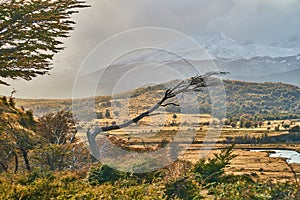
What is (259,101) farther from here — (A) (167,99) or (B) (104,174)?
(B) (104,174)

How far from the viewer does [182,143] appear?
27.0 feet

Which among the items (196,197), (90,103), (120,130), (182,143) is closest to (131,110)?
(120,130)

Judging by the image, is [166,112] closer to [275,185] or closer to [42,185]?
[275,185]

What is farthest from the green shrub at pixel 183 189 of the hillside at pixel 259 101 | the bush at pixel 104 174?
the hillside at pixel 259 101

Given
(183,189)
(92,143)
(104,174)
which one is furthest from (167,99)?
(183,189)

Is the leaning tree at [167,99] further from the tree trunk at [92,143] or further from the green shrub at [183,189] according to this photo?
the green shrub at [183,189]

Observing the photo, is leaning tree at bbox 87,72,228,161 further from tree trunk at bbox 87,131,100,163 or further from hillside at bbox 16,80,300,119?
hillside at bbox 16,80,300,119

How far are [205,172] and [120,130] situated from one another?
3349mm

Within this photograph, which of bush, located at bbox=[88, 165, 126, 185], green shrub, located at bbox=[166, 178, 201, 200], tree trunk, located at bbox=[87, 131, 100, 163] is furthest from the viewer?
tree trunk, located at bbox=[87, 131, 100, 163]

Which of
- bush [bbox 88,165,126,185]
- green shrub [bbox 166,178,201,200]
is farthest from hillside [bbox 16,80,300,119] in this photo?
green shrub [bbox 166,178,201,200]

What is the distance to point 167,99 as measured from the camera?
9.85 metres

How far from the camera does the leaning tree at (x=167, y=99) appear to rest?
9331mm

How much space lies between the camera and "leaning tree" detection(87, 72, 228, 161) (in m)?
9.33

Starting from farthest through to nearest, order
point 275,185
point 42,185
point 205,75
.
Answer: point 205,75 < point 275,185 < point 42,185
